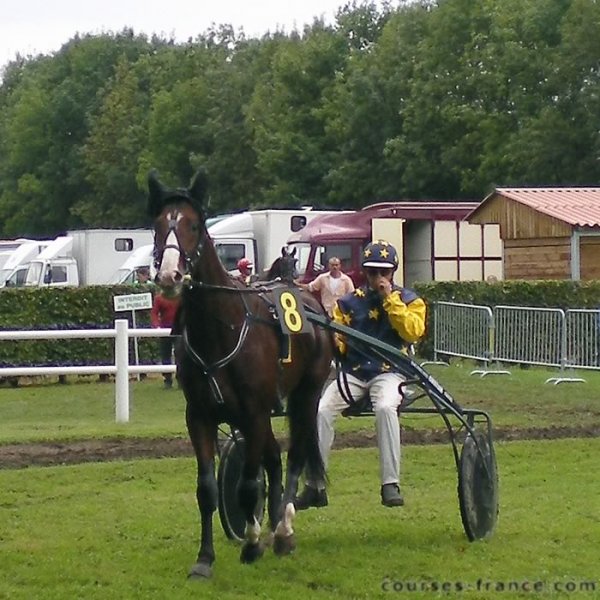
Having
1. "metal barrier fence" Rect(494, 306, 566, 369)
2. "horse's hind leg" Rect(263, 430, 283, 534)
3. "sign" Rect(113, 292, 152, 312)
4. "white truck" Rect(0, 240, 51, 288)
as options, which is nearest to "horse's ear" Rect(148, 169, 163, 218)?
"horse's hind leg" Rect(263, 430, 283, 534)

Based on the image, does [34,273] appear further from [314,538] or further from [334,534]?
[314,538]

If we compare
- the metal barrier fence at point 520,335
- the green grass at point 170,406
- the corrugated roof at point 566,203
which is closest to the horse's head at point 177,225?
the green grass at point 170,406

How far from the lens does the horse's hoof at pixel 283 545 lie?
9.19 metres

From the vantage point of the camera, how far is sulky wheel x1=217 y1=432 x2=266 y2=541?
967 cm

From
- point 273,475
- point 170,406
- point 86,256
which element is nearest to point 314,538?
point 273,475

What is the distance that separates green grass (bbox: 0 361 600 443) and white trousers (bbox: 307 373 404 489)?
18.3 ft

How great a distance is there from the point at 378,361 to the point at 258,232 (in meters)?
28.0

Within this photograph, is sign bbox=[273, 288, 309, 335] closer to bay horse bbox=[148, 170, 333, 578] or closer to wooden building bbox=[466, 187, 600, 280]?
bay horse bbox=[148, 170, 333, 578]

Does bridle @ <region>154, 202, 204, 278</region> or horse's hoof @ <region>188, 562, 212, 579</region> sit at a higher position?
bridle @ <region>154, 202, 204, 278</region>

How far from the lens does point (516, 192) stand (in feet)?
110

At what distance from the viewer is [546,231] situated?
31.5m

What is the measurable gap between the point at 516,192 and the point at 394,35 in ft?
109

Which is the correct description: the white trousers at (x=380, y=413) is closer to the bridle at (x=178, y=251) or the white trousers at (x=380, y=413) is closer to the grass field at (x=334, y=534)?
the grass field at (x=334, y=534)

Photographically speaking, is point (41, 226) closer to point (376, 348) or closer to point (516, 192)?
point (516, 192)
